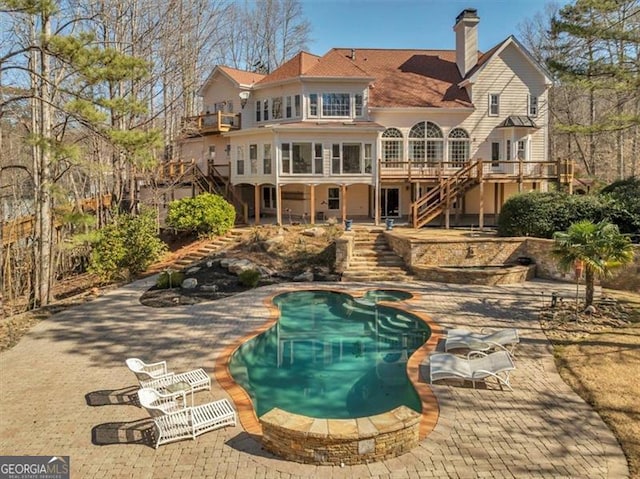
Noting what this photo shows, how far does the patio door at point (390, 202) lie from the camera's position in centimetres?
2715

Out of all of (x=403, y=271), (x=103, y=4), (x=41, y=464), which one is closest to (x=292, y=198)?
(x=403, y=271)

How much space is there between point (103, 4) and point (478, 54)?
Result: 21617 millimetres

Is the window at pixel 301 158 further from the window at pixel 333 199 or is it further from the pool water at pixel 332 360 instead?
the pool water at pixel 332 360

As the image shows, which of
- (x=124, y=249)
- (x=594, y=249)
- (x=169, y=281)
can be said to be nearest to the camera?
(x=594, y=249)

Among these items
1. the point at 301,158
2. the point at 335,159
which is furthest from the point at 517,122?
the point at 301,158

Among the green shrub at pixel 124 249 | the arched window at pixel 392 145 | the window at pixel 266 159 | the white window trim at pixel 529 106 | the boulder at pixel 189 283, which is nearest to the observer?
the boulder at pixel 189 283

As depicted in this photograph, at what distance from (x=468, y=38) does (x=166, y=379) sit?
1084 inches

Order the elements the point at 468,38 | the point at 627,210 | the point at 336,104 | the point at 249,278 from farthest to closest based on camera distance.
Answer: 1. the point at 468,38
2. the point at 336,104
3. the point at 627,210
4. the point at 249,278

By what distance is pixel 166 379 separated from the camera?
Result: 26.5 feet

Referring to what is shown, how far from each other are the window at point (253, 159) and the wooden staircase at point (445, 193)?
28.1 ft

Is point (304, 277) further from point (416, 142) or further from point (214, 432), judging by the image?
point (416, 142)

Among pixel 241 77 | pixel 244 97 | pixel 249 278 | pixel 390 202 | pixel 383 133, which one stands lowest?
pixel 249 278

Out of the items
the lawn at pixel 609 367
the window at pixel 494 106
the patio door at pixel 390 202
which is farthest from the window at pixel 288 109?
the lawn at pixel 609 367

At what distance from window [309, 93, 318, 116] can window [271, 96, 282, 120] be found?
210cm
